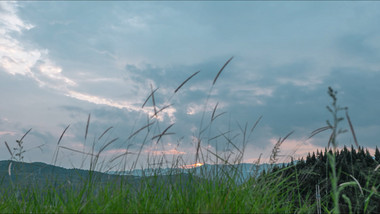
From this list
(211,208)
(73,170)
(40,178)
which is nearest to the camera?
(211,208)

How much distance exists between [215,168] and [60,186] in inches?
79.3

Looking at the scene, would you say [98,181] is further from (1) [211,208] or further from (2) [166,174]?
(1) [211,208]

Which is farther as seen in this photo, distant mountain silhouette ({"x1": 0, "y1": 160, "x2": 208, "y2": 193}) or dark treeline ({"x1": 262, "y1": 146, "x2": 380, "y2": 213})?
dark treeline ({"x1": 262, "y1": 146, "x2": 380, "y2": 213})

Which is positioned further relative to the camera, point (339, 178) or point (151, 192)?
point (339, 178)

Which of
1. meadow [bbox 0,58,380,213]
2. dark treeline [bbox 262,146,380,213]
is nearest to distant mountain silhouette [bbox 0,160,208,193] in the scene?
meadow [bbox 0,58,380,213]

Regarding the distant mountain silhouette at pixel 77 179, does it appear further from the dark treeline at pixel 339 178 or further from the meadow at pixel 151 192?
the dark treeline at pixel 339 178

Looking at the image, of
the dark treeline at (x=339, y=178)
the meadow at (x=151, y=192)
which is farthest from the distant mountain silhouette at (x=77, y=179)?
the dark treeline at (x=339, y=178)

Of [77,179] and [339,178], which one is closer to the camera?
[77,179]

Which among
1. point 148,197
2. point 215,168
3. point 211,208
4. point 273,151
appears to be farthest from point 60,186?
point 273,151

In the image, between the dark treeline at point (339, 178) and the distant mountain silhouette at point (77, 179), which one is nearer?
the distant mountain silhouette at point (77, 179)

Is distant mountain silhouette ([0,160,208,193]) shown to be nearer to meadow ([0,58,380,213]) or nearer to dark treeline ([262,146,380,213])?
meadow ([0,58,380,213])

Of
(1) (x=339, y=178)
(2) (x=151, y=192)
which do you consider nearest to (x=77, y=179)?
(2) (x=151, y=192)

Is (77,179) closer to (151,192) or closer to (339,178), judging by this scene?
(151,192)

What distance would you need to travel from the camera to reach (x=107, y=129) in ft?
15.4
